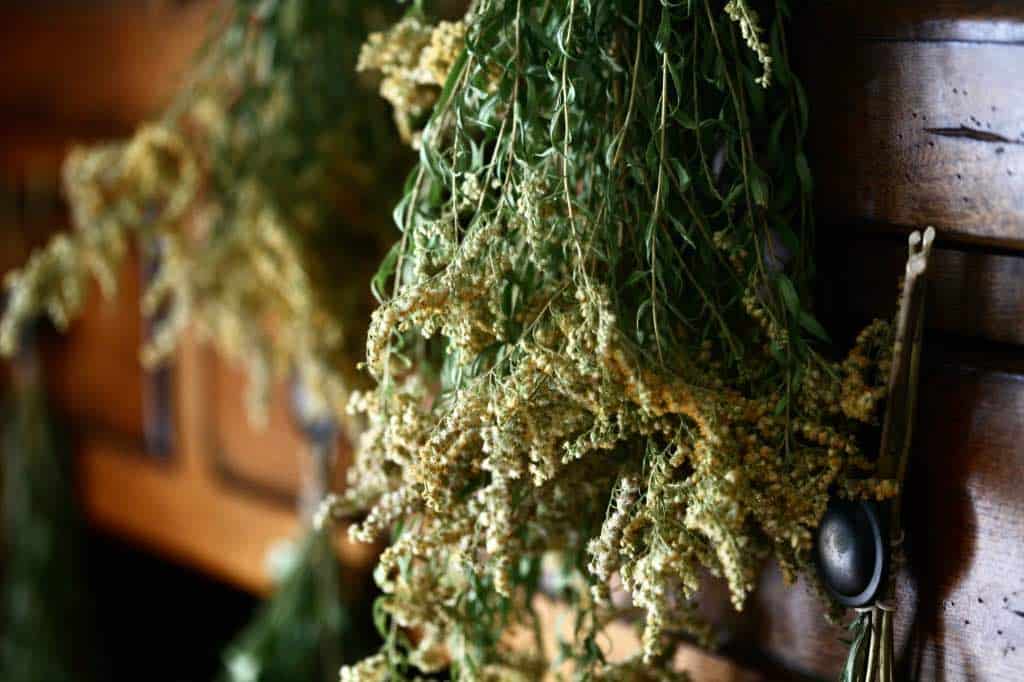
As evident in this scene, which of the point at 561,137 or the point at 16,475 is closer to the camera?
the point at 561,137

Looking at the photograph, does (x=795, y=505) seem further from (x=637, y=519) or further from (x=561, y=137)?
(x=561, y=137)

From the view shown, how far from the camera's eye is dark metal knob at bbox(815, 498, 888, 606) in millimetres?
605

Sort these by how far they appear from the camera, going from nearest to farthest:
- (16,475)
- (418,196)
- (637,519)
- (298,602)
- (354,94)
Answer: (637,519)
(418,196)
(354,94)
(298,602)
(16,475)

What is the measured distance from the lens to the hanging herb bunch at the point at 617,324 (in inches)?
22.2

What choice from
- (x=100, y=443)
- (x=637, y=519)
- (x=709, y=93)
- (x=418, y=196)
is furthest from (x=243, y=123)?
(x=100, y=443)

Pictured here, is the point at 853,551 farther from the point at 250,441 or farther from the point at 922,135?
the point at 250,441

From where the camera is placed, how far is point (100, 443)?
6.10ft

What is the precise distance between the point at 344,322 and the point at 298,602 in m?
0.39

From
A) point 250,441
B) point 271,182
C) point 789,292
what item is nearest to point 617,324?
point 789,292

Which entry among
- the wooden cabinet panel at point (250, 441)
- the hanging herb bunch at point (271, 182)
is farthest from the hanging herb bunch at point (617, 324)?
the wooden cabinet panel at point (250, 441)

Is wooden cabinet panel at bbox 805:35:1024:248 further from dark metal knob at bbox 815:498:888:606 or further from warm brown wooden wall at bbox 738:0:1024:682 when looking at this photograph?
dark metal knob at bbox 815:498:888:606

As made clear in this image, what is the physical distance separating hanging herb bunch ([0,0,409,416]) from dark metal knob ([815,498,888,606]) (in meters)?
0.60

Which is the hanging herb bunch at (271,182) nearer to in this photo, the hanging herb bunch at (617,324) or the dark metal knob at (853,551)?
the hanging herb bunch at (617,324)

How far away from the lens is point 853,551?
61 cm
